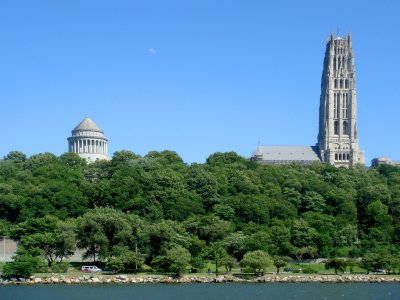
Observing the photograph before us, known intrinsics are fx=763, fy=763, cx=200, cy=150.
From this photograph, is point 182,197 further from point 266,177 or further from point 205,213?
point 266,177

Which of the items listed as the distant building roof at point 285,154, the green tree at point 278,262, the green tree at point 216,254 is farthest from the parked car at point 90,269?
the distant building roof at point 285,154

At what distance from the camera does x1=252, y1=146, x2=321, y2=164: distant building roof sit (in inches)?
5448

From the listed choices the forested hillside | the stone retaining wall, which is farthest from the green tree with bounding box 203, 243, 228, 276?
the stone retaining wall

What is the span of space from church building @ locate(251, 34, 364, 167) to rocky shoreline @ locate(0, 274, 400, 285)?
259 feet

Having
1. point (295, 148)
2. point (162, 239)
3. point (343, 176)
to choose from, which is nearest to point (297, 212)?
point (343, 176)

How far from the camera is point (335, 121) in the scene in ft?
477

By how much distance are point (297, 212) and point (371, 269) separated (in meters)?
19.4

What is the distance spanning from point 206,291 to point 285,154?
92009mm

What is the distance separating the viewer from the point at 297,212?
82.1 meters

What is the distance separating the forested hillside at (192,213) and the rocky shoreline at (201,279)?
73.3 inches

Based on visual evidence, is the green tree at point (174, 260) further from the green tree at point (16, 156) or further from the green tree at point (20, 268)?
the green tree at point (16, 156)

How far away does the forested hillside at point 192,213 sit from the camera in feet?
204

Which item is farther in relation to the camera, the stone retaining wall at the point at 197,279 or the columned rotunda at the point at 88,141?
the columned rotunda at the point at 88,141

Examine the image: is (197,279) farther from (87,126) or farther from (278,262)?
(87,126)
